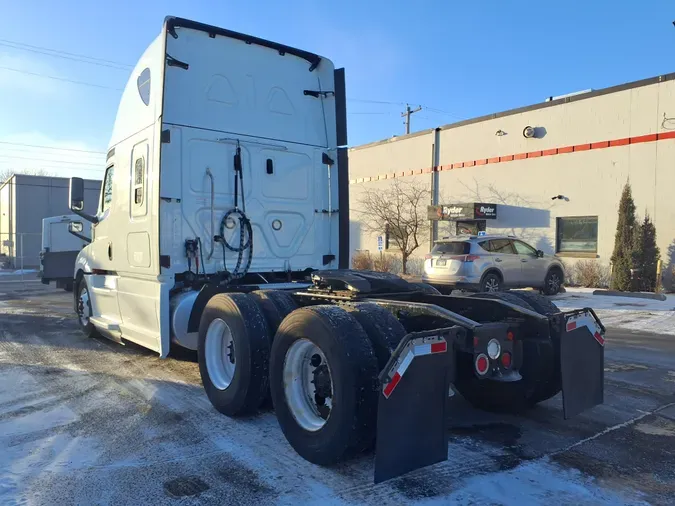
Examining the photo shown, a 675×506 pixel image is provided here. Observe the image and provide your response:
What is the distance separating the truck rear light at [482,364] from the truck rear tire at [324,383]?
Answer: 73 cm

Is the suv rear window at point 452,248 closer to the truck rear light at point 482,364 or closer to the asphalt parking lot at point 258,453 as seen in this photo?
the asphalt parking lot at point 258,453

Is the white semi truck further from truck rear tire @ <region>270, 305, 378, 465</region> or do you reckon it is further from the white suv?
the white suv

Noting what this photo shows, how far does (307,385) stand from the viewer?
4047 millimetres

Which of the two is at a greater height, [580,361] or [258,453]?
[580,361]

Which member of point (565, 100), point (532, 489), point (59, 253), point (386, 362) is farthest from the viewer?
point (565, 100)

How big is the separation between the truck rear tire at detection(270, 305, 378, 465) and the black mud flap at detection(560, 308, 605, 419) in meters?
1.45

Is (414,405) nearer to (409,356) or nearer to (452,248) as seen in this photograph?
(409,356)

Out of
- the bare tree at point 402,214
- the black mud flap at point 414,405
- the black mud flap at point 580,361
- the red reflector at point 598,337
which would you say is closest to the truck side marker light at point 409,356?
the black mud flap at point 414,405

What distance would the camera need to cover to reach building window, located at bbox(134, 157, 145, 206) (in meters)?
6.25

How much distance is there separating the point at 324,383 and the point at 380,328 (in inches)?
22.1

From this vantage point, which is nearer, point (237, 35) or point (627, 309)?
point (237, 35)

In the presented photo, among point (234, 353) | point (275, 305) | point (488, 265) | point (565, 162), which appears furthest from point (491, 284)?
point (234, 353)

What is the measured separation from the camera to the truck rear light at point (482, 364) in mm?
3685

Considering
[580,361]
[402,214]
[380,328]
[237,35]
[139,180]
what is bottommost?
[580,361]
